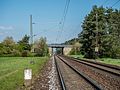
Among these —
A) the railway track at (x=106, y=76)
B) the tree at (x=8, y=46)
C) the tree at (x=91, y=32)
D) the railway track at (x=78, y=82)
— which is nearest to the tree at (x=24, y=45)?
the tree at (x=8, y=46)

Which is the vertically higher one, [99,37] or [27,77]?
[99,37]

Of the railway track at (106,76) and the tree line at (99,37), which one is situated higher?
the tree line at (99,37)

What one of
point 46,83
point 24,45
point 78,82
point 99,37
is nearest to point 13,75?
point 46,83

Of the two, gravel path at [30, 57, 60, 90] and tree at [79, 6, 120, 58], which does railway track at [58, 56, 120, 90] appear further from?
tree at [79, 6, 120, 58]

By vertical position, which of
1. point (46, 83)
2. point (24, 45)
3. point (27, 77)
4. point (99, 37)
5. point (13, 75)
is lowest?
point (46, 83)

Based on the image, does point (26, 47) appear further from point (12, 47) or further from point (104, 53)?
point (104, 53)

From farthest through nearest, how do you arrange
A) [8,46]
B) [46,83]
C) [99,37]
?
1. [8,46]
2. [99,37]
3. [46,83]

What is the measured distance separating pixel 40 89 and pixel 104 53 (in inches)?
2708

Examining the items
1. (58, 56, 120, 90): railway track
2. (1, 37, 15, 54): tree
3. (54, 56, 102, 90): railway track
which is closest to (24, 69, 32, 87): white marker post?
(54, 56, 102, 90): railway track

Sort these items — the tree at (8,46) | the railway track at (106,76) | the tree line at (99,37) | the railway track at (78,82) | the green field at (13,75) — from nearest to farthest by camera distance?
the railway track at (78,82), the railway track at (106,76), the green field at (13,75), the tree line at (99,37), the tree at (8,46)

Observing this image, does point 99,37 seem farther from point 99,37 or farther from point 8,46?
point 8,46

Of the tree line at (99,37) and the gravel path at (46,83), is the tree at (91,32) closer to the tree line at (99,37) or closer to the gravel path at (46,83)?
the tree line at (99,37)

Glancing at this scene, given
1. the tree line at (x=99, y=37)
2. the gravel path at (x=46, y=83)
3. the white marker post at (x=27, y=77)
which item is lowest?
the gravel path at (x=46, y=83)

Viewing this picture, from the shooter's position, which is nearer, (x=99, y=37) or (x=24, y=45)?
(x=99, y=37)
